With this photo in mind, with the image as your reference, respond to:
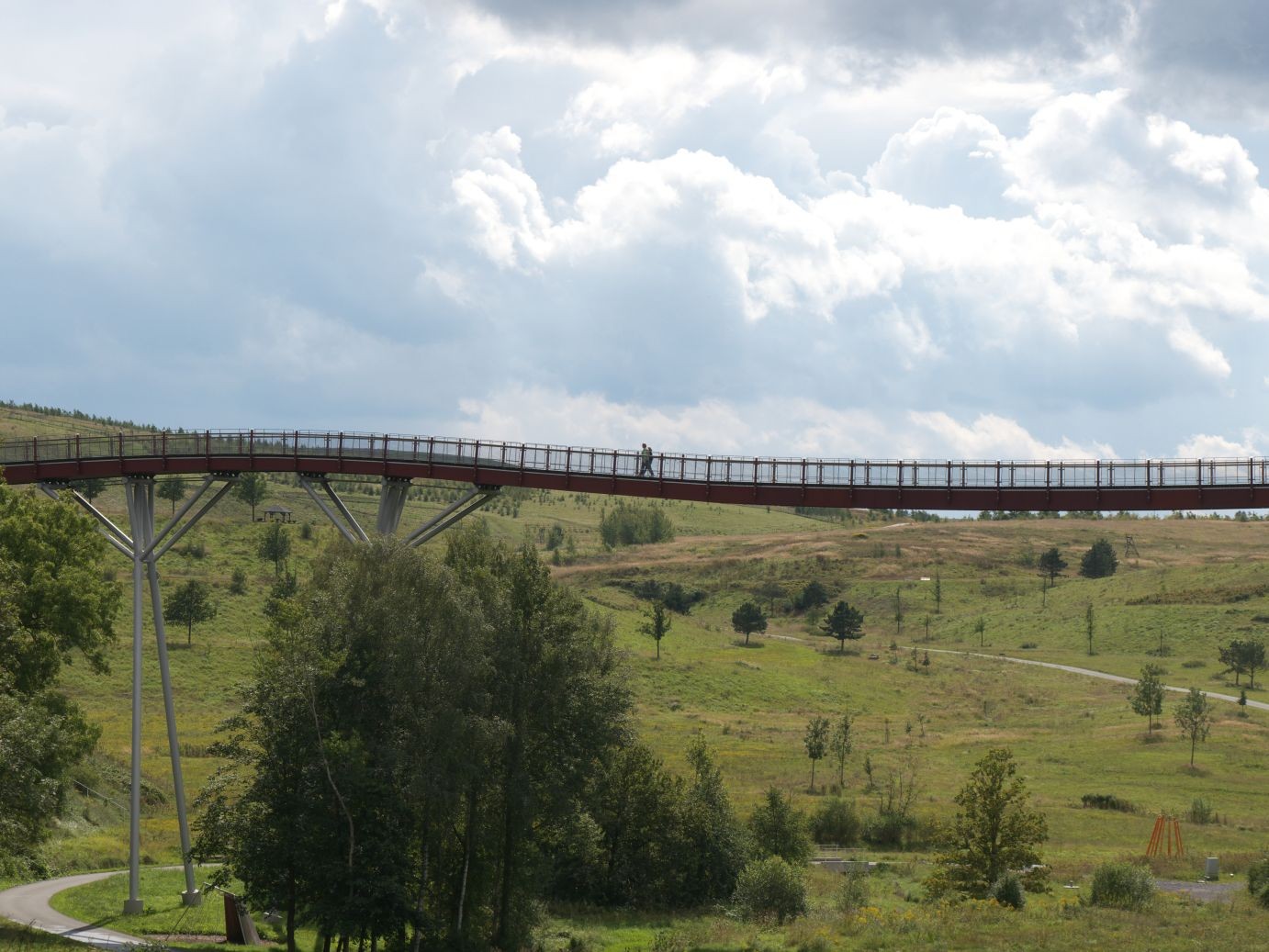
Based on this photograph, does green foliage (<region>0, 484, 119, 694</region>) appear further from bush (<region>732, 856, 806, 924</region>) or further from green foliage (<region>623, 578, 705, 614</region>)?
green foliage (<region>623, 578, 705, 614</region>)

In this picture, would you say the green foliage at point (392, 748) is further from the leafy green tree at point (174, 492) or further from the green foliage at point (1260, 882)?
the leafy green tree at point (174, 492)

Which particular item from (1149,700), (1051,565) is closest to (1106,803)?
(1149,700)

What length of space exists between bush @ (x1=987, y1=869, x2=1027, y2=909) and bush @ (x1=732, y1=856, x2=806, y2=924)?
23.4 ft

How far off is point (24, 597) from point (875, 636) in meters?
115

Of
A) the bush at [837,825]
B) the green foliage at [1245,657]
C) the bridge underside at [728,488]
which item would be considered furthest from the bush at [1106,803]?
the green foliage at [1245,657]

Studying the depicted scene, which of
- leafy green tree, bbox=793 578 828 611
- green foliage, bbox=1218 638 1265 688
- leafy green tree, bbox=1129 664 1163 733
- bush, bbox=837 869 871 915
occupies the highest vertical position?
leafy green tree, bbox=793 578 828 611

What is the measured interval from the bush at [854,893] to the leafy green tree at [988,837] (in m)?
2.64

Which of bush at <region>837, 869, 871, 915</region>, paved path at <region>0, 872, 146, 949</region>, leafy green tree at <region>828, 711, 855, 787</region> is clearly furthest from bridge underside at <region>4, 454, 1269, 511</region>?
leafy green tree at <region>828, 711, 855, 787</region>

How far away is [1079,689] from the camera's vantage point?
388 feet

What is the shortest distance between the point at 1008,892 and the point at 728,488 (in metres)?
18.2

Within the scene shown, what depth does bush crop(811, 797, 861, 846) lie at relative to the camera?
234 ft

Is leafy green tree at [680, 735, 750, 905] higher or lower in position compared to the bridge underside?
lower

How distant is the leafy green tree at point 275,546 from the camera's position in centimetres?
12825

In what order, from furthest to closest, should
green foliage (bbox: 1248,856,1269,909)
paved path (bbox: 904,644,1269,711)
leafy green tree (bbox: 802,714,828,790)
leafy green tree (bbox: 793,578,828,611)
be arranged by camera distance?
leafy green tree (bbox: 793,578,828,611) < paved path (bbox: 904,644,1269,711) < leafy green tree (bbox: 802,714,828,790) < green foliage (bbox: 1248,856,1269,909)
